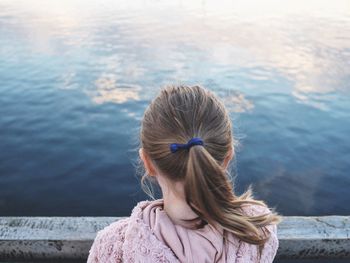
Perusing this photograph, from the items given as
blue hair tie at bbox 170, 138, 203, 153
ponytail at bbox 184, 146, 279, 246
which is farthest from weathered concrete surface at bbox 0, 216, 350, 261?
blue hair tie at bbox 170, 138, 203, 153

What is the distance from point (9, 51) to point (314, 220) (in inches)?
506

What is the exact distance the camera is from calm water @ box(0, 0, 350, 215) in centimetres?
636

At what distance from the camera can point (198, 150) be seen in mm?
1501

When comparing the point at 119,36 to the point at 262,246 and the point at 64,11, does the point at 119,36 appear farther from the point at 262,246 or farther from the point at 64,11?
the point at 262,246

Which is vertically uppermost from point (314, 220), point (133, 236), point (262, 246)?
point (133, 236)

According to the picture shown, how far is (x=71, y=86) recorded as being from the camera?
33.5 feet

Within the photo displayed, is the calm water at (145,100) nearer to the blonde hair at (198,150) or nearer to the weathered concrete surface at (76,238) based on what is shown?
the weathered concrete surface at (76,238)

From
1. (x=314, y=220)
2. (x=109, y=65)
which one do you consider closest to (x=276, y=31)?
(x=109, y=65)

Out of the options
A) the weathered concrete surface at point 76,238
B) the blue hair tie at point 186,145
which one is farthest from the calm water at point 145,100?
the blue hair tie at point 186,145

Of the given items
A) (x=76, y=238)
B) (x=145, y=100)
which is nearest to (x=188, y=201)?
(x=76, y=238)

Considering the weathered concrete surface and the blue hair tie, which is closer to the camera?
the blue hair tie

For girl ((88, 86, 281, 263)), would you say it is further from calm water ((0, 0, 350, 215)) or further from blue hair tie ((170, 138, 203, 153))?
calm water ((0, 0, 350, 215))

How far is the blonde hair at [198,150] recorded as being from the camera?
1.54 m

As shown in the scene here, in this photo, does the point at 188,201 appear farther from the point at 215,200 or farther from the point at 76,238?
the point at 76,238
